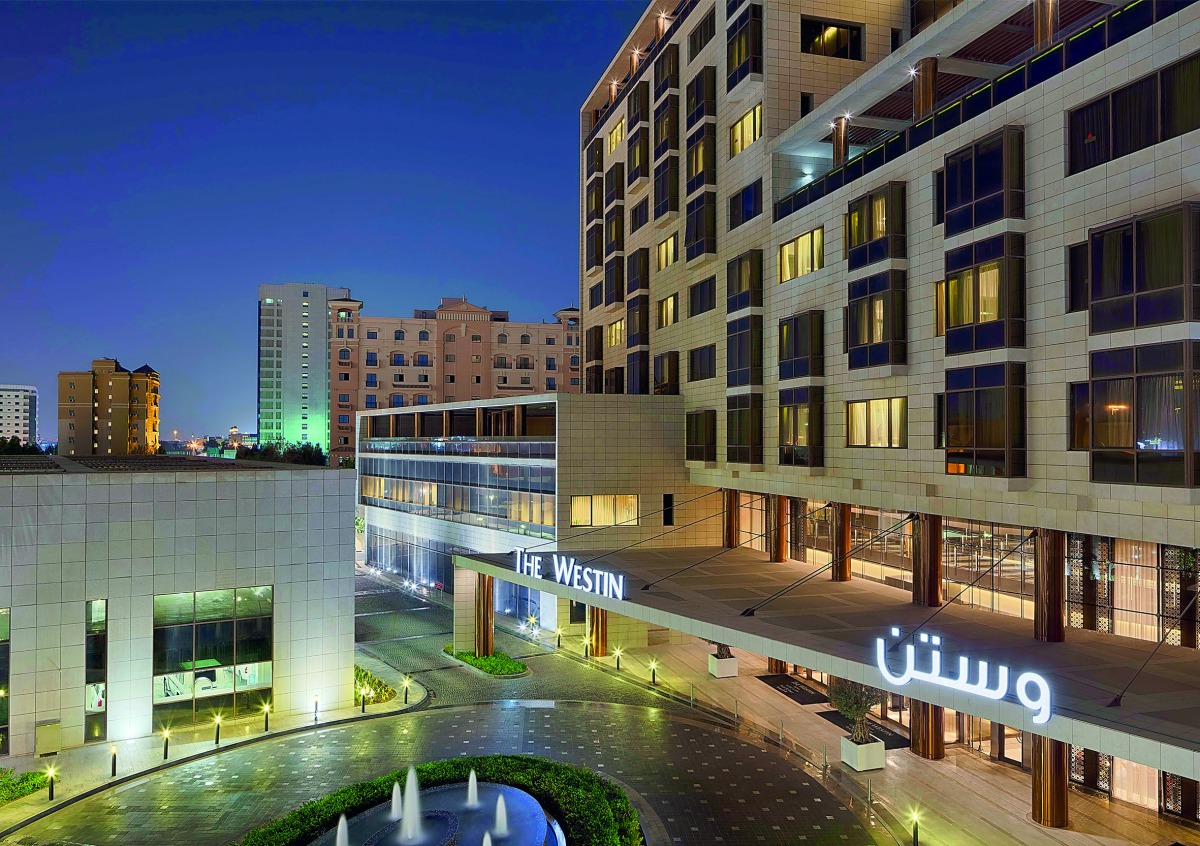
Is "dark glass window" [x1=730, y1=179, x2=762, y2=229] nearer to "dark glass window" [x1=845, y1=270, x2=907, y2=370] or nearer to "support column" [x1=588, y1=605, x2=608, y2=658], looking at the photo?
"dark glass window" [x1=845, y1=270, x2=907, y2=370]

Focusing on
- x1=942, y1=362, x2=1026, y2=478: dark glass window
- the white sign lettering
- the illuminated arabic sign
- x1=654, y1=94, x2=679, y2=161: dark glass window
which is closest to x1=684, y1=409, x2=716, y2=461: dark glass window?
the white sign lettering

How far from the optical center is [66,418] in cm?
16825

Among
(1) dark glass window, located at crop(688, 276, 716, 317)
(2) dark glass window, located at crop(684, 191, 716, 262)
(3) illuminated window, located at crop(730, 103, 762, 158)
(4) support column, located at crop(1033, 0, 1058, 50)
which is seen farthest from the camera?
(1) dark glass window, located at crop(688, 276, 716, 317)

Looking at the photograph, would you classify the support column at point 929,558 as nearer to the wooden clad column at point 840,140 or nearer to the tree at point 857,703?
the tree at point 857,703

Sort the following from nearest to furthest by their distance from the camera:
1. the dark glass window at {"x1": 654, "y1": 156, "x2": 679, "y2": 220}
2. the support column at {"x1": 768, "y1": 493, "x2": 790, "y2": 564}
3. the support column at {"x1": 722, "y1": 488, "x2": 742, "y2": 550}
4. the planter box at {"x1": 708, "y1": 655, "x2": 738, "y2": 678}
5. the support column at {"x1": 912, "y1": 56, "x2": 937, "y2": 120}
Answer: the support column at {"x1": 912, "y1": 56, "x2": 937, "y2": 120} → the planter box at {"x1": 708, "y1": 655, "x2": 738, "y2": 678} → the support column at {"x1": 768, "y1": 493, "x2": 790, "y2": 564} → the support column at {"x1": 722, "y1": 488, "x2": 742, "y2": 550} → the dark glass window at {"x1": 654, "y1": 156, "x2": 679, "y2": 220}

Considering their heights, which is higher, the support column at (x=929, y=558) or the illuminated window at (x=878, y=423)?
the illuminated window at (x=878, y=423)

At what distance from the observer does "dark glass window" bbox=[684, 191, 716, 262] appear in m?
42.8

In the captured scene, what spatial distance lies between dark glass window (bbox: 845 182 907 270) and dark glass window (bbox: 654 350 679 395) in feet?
55.5

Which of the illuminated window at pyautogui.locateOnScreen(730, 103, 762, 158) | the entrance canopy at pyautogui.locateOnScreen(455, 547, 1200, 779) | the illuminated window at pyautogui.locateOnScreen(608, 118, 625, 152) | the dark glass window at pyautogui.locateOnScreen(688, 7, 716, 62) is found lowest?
the entrance canopy at pyautogui.locateOnScreen(455, 547, 1200, 779)

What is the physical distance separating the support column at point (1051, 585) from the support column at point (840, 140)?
18310 millimetres

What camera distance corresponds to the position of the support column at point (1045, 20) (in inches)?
971

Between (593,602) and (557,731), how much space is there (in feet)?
16.3

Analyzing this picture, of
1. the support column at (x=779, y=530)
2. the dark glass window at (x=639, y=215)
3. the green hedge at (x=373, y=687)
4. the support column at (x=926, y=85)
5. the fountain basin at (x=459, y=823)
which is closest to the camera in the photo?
the fountain basin at (x=459, y=823)

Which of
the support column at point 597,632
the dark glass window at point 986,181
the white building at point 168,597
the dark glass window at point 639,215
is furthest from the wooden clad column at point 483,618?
the dark glass window at point 639,215
